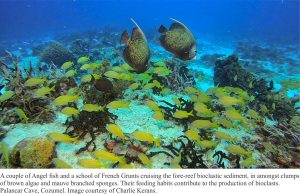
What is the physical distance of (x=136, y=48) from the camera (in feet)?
12.8

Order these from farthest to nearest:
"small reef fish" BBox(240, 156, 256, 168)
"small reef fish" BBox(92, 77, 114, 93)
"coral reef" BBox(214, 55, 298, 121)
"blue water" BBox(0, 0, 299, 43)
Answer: "blue water" BBox(0, 0, 299, 43), "coral reef" BBox(214, 55, 298, 121), "small reef fish" BBox(92, 77, 114, 93), "small reef fish" BBox(240, 156, 256, 168)

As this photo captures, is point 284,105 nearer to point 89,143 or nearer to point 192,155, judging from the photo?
point 192,155

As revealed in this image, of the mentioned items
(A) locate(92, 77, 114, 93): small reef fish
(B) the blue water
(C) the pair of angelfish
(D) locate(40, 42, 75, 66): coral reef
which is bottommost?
(A) locate(92, 77, 114, 93): small reef fish

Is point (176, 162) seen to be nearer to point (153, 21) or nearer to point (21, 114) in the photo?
point (21, 114)

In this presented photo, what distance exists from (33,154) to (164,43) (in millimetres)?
2542

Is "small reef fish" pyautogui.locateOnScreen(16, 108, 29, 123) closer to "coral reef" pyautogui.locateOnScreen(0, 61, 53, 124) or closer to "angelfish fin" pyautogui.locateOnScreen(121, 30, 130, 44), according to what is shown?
"coral reef" pyautogui.locateOnScreen(0, 61, 53, 124)

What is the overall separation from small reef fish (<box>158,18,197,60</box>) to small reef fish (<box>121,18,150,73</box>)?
0.32 meters

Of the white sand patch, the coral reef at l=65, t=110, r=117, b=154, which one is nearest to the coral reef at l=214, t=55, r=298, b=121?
the coral reef at l=65, t=110, r=117, b=154

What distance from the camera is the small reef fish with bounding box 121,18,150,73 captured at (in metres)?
3.87

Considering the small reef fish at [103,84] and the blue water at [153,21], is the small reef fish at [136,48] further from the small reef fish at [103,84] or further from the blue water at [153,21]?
the blue water at [153,21]

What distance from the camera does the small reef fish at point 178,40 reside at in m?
3.90

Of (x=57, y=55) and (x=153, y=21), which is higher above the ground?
(x=153, y=21)

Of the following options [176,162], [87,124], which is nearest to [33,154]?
[87,124]
